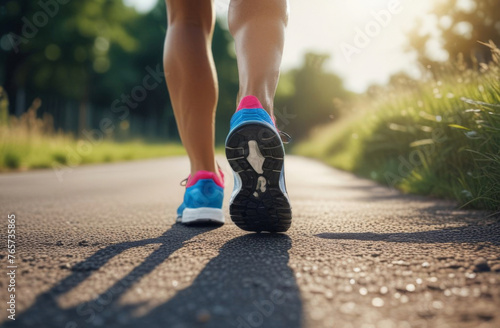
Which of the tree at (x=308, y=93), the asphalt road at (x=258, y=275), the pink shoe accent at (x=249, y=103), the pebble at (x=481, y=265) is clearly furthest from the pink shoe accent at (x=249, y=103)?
the tree at (x=308, y=93)

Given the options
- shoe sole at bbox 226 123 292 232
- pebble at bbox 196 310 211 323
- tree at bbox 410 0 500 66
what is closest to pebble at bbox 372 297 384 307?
pebble at bbox 196 310 211 323

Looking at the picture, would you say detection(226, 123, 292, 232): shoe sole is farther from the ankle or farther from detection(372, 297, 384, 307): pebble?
detection(372, 297, 384, 307): pebble

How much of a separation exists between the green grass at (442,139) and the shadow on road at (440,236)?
18 centimetres

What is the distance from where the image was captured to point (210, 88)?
2.02 metres

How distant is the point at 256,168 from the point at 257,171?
0.01 m

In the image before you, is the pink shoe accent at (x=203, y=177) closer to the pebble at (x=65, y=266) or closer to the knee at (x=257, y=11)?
the knee at (x=257, y=11)

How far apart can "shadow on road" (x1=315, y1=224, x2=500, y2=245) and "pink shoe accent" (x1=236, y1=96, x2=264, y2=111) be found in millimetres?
518

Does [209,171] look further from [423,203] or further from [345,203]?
[423,203]

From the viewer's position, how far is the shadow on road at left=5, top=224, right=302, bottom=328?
77cm

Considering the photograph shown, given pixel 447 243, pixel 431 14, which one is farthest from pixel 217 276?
pixel 431 14

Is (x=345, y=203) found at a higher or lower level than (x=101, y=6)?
lower

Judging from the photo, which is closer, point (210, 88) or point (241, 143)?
point (241, 143)

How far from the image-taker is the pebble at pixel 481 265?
1.05 metres

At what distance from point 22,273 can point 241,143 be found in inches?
28.1
